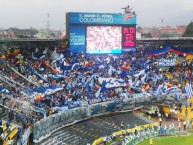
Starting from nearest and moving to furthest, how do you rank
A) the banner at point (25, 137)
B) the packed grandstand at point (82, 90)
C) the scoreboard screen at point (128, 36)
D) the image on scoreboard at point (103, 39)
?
1. the banner at point (25, 137)
2. the packed grandstand at point (82, 90)
3. the image on scoreboard at point (103, 39)
4. the scoreboard screen at point (128, 36)

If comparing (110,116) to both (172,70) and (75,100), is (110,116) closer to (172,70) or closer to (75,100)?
(75,100)

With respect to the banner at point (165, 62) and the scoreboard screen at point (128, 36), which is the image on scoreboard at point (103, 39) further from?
the banner at point (165, 62)

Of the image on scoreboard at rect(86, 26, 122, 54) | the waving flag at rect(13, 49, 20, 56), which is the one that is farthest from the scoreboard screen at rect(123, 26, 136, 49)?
the waving flag at rect(13, 49, 20, 56)

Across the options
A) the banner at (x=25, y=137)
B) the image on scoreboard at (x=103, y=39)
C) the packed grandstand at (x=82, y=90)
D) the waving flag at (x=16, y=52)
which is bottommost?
the banner at (x=25, y=137)

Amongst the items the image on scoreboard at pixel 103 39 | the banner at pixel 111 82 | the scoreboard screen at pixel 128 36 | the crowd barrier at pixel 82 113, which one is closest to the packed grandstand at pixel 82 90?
the crowd barrier at pixel 82 113

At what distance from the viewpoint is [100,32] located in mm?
51062

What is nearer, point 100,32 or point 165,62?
point 100,32

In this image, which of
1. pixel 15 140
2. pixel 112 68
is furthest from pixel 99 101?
pixel 15 140

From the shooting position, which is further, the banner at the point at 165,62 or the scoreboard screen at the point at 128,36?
the banner at the point at 165,62

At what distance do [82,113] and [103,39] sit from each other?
42.9 feet

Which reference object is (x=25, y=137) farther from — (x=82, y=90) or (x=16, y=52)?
(x=16, y=52)

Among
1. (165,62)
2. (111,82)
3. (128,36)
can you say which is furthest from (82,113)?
(165,62)

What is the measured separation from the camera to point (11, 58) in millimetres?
44719

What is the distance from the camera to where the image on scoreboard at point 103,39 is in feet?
166
